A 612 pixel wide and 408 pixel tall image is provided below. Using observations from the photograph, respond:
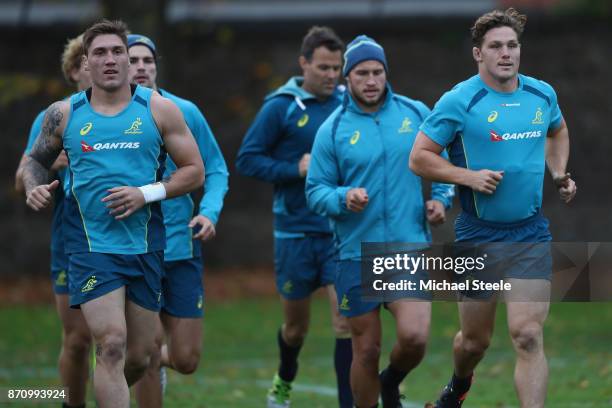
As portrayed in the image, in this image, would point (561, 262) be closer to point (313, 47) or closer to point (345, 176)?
point (345, 176)

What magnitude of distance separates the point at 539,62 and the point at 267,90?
15.0 feet

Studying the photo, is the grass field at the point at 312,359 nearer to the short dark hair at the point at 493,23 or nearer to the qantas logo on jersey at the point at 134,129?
the short dark hair at the point at 493,23

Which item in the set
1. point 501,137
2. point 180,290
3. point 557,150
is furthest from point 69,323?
point 557,150

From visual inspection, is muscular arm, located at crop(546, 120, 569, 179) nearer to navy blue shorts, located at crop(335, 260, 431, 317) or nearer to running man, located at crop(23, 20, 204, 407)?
navy blue shorts, located at crop(335, 260, 431, 317)

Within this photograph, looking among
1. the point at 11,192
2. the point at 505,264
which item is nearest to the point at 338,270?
the point at 505,264

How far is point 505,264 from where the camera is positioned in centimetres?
858

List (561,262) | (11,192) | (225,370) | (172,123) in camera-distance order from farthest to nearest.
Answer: (11,192), (225,370), (561,262), (172,123)

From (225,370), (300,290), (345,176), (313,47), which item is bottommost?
(225,370)

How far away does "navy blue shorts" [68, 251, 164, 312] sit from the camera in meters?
8.13

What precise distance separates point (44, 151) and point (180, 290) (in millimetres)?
1805

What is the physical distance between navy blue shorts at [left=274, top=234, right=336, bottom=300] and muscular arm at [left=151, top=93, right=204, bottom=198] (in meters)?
2.60

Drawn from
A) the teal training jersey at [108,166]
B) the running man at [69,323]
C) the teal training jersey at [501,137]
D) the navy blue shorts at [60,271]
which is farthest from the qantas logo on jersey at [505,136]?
the navy blue shorts at [60,271]

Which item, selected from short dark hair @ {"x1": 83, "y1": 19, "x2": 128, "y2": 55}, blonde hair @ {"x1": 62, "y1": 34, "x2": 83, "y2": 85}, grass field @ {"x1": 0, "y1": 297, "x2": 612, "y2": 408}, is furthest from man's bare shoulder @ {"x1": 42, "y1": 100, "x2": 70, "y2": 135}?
grass field @ {"x1": 0, "y1": 297, "x2": 612, "y2": 408}

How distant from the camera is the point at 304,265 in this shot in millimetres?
11008
